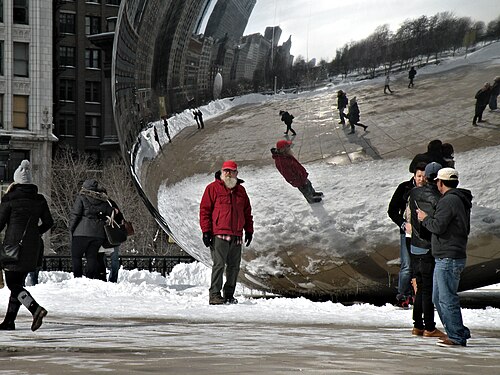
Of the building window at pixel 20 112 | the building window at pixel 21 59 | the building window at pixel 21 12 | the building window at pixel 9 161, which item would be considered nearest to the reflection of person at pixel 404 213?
the building window at pixel 9 161

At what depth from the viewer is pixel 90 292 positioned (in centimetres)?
1327

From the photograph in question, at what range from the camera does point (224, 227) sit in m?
11.3

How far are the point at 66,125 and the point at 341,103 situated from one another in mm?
65717

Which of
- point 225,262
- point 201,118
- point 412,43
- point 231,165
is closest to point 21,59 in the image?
point 225,262

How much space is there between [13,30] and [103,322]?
52.2 m

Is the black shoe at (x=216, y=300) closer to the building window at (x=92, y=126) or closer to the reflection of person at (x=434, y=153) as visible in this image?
the reflection of person at (x=434, y=153)

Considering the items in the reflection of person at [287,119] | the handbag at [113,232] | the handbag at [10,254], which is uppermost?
the reflection of person at [287,119]

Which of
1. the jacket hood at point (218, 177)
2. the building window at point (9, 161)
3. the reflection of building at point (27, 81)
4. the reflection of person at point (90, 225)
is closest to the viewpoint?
the jacket hood at point (218, 177)

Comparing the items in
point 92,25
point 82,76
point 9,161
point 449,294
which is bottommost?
point 449,294

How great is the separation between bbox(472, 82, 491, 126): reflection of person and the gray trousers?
2.86 metres

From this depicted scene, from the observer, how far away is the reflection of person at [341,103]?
31.9 feet

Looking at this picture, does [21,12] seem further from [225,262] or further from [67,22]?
[225,262]

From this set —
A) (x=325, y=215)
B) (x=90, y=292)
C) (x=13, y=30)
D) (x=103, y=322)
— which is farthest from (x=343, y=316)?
(x=13, y=30)

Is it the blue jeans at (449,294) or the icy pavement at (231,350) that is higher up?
the blue jeans at (449,294)
